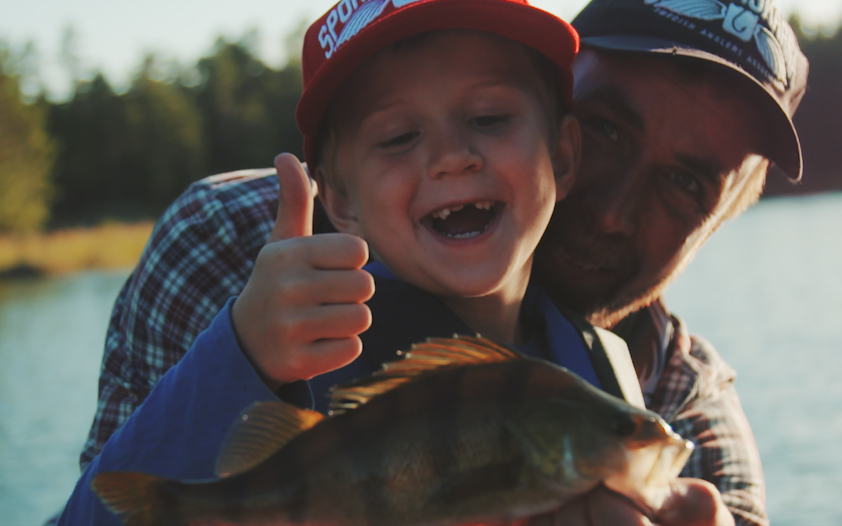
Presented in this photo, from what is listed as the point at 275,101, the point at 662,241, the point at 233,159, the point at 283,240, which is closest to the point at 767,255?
the point at 662,241

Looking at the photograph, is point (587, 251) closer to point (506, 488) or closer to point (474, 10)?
point (474, 10)

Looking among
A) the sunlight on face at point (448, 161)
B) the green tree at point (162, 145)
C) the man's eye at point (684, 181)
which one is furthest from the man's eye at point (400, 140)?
the green tree at point (162, 145)

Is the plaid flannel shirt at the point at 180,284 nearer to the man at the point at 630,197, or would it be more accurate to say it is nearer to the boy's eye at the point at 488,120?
the man at the point at 630,197

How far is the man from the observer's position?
2.34 metres

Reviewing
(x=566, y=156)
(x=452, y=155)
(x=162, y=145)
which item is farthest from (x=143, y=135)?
(x=452, y=155)

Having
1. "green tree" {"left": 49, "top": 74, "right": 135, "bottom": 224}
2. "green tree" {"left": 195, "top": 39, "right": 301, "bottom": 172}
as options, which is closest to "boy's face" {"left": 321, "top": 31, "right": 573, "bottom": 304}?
"green tree" {"left": 195, "top": 39, "right": 301, "bottom": 172}

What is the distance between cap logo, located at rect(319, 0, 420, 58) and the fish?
36.3 inches

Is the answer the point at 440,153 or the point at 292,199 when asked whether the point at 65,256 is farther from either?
the point at 292,199

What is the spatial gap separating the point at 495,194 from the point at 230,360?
762 millimetres

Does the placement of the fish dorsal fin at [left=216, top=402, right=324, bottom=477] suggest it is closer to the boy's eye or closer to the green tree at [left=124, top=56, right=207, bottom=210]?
the boy's eye

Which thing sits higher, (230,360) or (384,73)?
(384,73)

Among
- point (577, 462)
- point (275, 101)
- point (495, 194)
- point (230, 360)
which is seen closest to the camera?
point (577, 462)

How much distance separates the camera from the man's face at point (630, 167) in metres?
2.55

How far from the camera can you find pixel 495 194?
1.82 meters
